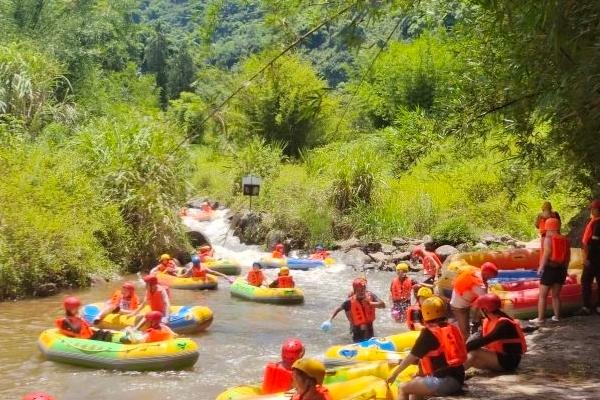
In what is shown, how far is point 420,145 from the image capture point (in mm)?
10320

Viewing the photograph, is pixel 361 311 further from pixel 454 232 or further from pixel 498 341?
pixel 454 232

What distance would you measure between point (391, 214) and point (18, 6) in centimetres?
1932

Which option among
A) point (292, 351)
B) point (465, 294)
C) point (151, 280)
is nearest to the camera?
point (292, 351)

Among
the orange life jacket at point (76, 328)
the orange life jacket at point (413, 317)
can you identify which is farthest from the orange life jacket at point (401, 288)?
the orange life jacket at point (76, 328)

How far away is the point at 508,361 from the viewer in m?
6.10

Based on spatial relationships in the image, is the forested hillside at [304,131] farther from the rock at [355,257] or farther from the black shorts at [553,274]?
the black shorts at [553,274]

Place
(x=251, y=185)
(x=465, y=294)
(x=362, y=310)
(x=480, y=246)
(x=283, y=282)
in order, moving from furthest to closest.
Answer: (x=251, y=185) → (x=480, y=246) → (x=283, y=282) → (x=362, y=310) → (x=465, y=294)

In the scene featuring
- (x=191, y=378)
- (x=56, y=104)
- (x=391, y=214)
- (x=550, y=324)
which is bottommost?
(x=191, y=378)

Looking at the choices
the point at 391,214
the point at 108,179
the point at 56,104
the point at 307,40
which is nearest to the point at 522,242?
the point at 391,214

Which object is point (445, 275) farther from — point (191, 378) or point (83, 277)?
point (83, 277)

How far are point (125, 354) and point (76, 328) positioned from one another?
1.11 m

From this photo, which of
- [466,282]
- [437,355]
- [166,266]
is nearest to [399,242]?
[166,266]

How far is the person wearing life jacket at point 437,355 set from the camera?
516cm

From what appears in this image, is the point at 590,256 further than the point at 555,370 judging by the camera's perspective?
Yes
